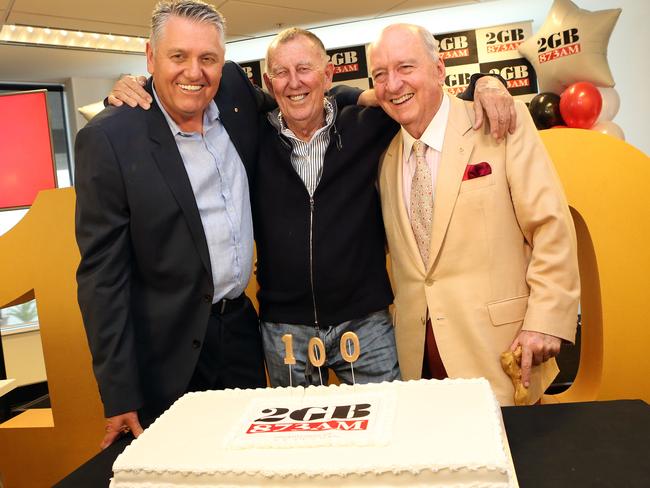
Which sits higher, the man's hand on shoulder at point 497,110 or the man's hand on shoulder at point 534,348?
the man's hand on shoulder at point 497,110

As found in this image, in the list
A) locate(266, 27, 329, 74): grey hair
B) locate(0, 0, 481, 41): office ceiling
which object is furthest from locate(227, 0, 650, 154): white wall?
locate(266, 27, 329, 74): grey hair

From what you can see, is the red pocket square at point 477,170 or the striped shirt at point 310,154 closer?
the red pocket square at point 477,170

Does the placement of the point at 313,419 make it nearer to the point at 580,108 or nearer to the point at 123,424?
the point at 123,424

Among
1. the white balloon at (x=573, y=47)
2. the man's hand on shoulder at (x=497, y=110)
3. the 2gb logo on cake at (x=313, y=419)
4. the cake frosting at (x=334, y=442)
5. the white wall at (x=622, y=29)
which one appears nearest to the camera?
the cake frosting at (x=334, y=442)

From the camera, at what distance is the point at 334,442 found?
1.07 metres

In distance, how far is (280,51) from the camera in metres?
2.17

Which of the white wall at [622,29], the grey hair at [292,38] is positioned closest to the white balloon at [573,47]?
the white wall at [622,29]

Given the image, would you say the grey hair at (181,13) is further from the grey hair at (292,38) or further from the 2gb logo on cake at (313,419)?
the 2gb logo on cake at (313,419)

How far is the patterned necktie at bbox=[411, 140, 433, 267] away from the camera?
2.03 m

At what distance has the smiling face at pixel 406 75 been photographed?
204cm

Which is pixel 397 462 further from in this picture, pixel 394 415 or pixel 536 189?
pixel 536 189

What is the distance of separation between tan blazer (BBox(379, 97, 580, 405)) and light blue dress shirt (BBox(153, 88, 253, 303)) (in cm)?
52

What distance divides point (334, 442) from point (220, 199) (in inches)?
44.3

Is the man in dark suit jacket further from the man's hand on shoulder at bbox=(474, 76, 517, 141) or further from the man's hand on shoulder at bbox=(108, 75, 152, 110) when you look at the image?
the man's hand on shoulder at bbox=(474, 76, 517, 141)
